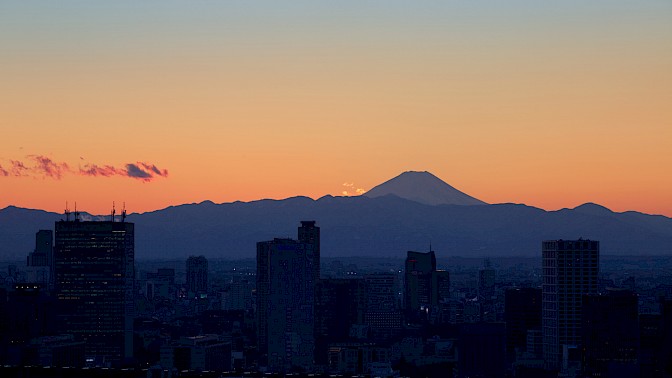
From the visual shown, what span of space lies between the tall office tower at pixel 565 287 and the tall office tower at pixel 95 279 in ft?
129

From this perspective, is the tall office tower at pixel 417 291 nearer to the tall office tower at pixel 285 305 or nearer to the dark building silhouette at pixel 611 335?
the tall office tower at pixel 285 305

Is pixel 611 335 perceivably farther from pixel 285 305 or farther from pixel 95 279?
pixel 95 279

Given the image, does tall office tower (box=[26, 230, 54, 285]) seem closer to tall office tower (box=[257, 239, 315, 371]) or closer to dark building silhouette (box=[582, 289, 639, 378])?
tall office tower (box=[257, 239, 315, 371])

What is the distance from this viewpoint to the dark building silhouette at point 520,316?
119m

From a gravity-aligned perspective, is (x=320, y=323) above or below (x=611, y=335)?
below

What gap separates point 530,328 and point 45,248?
81920mm

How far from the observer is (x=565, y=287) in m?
120

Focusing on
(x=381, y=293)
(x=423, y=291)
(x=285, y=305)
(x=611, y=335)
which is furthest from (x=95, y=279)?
(x=423, y=291)

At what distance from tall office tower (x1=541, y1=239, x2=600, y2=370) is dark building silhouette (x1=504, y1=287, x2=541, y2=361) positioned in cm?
255

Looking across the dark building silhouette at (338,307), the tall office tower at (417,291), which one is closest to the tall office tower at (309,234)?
the tall office tower at (417,291)

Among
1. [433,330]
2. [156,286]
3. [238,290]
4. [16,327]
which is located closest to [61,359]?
[16,327]

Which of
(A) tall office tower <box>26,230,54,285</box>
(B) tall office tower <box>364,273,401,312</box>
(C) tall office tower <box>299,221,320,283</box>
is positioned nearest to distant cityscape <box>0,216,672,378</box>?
(B) tall office tower <box>364,273,401,312</box>

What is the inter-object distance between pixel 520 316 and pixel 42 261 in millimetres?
73360

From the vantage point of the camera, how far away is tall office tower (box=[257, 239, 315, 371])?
12344 centimetres
